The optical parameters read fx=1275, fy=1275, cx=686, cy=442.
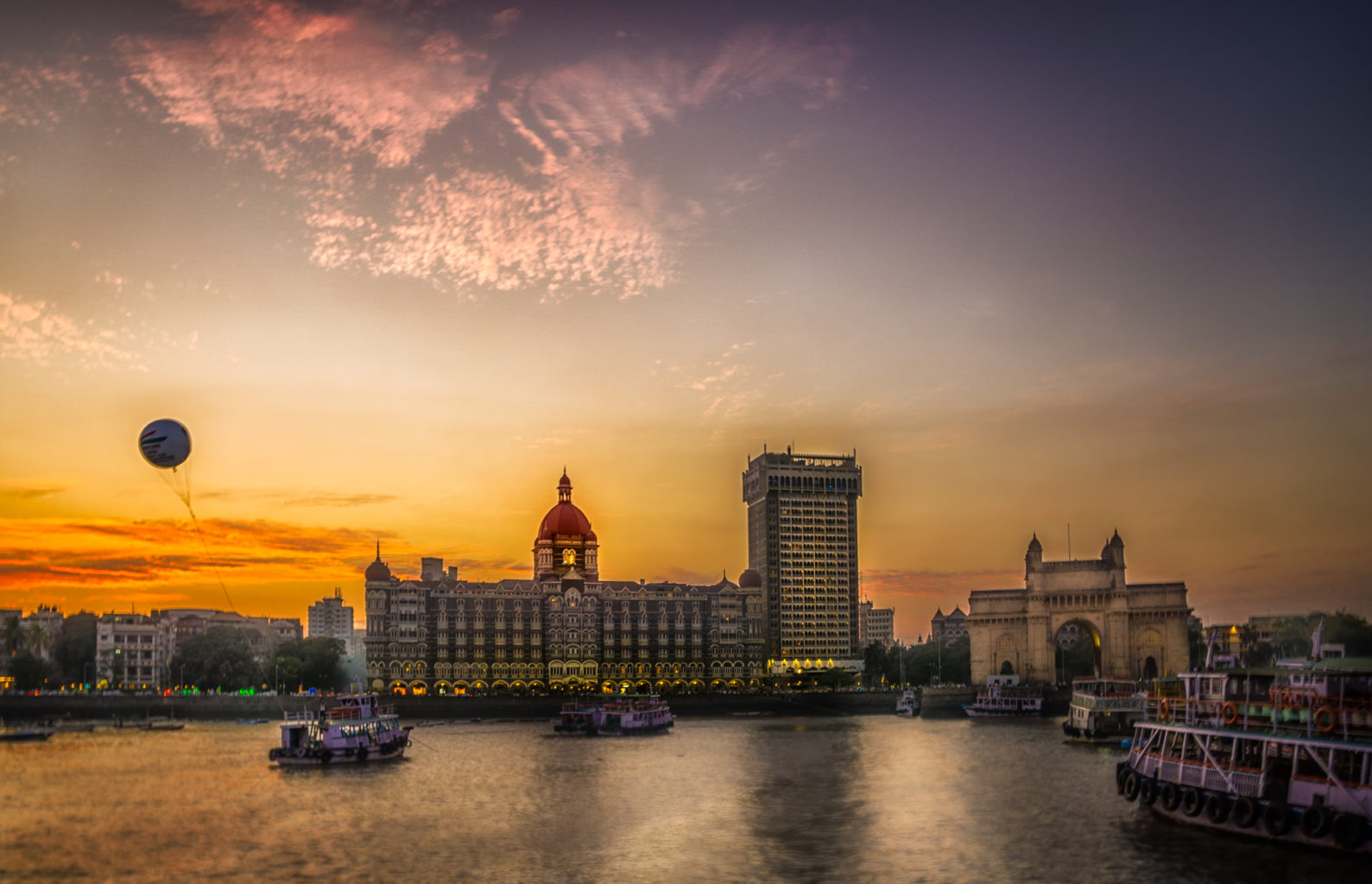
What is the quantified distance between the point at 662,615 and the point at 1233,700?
5816 inches

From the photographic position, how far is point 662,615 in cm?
19888

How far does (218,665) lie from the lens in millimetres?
177500

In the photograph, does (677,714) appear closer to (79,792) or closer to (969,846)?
(79,792)

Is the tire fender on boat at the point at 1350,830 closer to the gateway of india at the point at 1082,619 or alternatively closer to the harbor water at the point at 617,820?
the harbor water at the point at 617,820

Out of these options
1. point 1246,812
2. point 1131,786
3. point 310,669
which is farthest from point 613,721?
point 1246,812

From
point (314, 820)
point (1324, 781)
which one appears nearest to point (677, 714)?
point (314, 820)

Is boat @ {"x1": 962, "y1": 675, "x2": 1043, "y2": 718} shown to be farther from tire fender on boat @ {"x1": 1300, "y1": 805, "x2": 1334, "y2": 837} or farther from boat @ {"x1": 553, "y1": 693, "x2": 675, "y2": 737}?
tire fender on boat @ {"x1": 1300, "y1": 805, "x2": 1334, "y2": 837}

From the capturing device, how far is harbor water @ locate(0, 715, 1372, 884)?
48.3 metres

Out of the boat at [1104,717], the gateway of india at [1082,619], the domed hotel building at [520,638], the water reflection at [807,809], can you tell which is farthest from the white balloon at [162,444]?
the gateway of india at [1082,619]

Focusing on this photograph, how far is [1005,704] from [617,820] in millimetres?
102694

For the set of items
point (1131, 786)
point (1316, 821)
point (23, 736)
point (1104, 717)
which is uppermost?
point (1316, 821)

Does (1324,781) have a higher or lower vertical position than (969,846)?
higher

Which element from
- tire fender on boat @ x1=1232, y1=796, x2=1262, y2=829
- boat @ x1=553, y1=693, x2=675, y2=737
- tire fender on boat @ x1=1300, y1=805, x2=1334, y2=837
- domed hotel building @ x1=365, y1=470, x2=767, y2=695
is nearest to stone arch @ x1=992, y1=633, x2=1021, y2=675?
domed hotel building @ x1=365, y1=470, x2=767, y2=695

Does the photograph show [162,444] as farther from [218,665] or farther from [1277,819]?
[218,665]
